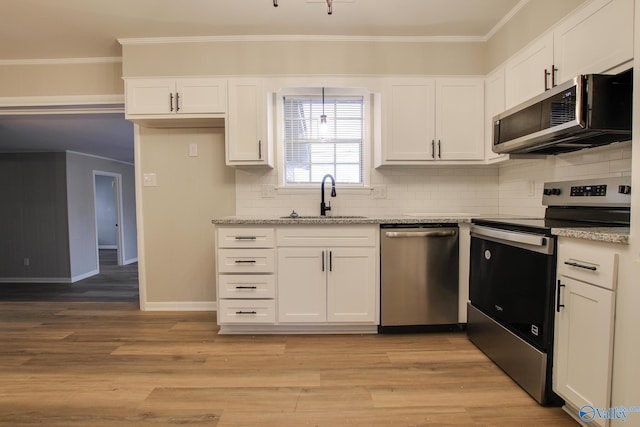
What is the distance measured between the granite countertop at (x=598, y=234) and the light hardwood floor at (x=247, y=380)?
91 centimetres

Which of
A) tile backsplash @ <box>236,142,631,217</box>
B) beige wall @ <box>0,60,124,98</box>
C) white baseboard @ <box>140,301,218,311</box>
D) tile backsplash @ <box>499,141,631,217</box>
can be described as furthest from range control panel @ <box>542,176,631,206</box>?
beige wall @ <box>0,60,124,98</box>

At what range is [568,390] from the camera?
1484mm

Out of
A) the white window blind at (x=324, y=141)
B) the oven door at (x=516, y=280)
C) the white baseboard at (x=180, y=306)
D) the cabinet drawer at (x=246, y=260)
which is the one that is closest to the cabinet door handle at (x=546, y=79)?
the oven door at (x=516, y=280)

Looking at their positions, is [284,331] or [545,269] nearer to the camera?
[545,269]

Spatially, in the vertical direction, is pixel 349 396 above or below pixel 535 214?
below

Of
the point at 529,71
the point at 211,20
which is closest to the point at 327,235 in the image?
the point at 529,71

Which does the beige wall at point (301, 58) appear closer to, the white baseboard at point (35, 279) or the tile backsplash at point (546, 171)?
the tile backsplash at point (546, 171)

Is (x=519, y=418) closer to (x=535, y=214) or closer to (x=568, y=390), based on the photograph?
(x=568, y=390)

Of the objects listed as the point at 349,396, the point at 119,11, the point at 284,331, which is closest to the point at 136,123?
the point at 119,11

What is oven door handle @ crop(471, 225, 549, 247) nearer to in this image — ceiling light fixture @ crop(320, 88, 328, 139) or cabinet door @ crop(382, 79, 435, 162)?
cabinet door @ crop(382, 79, 435, 162)

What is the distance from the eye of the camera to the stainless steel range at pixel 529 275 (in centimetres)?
160

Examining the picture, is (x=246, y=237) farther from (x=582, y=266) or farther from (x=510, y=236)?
(x=582, y=266)

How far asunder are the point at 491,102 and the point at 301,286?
2.24 metres

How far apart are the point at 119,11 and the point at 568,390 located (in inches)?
148
